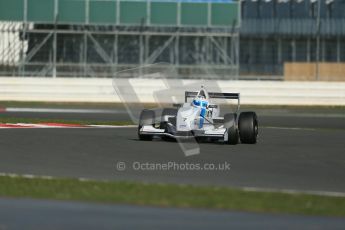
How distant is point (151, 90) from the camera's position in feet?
116

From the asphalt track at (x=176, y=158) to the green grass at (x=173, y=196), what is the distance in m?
0.78

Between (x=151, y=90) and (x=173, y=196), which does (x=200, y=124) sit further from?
(x=151, y=90)

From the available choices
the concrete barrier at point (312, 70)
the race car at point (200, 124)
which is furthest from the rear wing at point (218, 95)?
the concrete barrier at point (312, 70)

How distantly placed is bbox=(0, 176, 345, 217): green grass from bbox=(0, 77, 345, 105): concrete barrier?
23.9 meters

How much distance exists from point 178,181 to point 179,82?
25.9 meters

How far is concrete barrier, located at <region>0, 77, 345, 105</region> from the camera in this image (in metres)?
35.0

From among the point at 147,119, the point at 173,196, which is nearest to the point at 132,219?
the point at 173,196

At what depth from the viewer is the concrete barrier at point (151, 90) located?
35000 millimetres

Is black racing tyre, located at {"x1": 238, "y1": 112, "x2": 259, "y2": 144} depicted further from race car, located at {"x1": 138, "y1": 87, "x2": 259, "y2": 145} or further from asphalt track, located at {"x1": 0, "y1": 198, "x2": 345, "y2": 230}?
asphalt track, located at {"x1": 0, "y1": 198, "x2": 345, "y2": 230}

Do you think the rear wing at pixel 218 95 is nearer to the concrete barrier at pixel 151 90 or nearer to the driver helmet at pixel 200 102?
the driver helmet at pixel 200 102

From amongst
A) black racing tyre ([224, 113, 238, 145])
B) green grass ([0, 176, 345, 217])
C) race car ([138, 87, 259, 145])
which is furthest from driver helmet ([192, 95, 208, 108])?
green grass ([0, 176, 345, 217])

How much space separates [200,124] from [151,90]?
1794cm

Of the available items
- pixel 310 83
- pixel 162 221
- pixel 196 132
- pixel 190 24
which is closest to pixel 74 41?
pixel 190 24

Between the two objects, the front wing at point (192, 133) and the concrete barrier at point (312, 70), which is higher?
the concrete barrier at point (312, 70)
